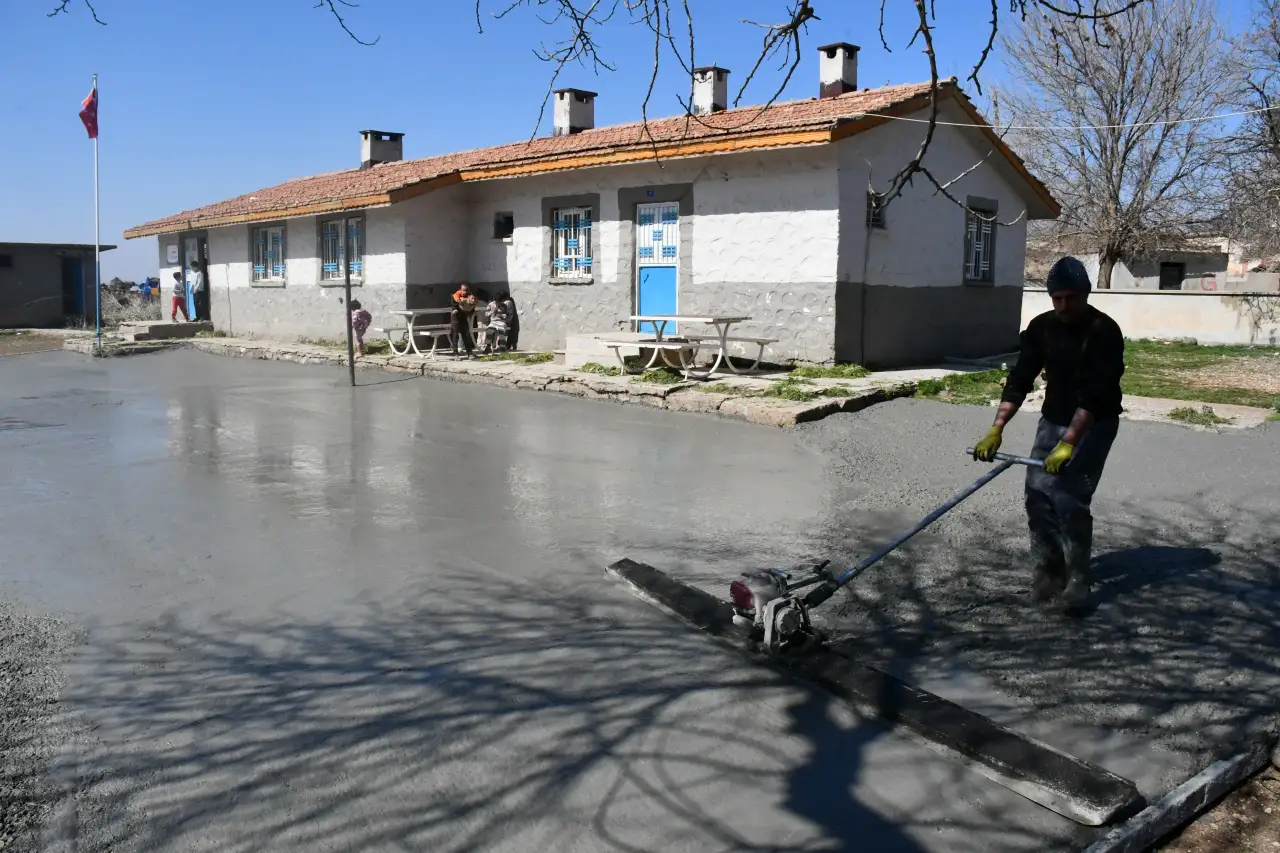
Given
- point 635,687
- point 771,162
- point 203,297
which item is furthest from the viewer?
point 203,297

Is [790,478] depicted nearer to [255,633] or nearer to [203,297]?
[255,633]

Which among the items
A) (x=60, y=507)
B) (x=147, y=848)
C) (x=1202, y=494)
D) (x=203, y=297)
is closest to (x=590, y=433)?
(x=60, y=507)

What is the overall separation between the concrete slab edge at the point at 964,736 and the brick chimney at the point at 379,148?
21.9 metres

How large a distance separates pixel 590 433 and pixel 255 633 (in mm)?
5723

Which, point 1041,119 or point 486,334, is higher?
point 1041,119

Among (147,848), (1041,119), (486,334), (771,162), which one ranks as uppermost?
(1041,119)

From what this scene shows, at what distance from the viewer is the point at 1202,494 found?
7.08m

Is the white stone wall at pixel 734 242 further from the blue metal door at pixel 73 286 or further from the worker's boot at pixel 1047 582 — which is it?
the blue metal door at pixel 73 286

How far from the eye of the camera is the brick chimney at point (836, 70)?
52.5 feet

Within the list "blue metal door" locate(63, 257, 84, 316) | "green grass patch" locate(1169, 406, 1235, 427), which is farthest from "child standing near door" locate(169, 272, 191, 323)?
"green grass patch" locate(1169, 406, 1235, 427)

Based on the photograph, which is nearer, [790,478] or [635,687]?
[635,687]

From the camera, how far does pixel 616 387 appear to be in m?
12.1

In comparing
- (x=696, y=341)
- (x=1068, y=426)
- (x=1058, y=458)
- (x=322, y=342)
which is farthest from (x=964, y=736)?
(x=322, y=342)

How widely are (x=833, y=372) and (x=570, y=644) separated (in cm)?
907
